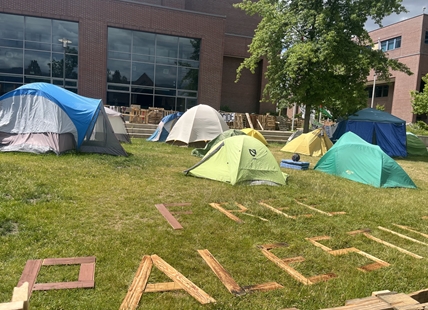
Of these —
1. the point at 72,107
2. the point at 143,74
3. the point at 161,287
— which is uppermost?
the point at 143,74

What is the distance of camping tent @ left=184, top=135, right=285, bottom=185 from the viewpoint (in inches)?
297

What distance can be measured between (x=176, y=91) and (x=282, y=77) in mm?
10332

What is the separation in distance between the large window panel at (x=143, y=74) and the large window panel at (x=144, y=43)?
0.92 m

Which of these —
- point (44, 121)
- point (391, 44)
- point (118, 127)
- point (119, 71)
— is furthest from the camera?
point (391, 44)

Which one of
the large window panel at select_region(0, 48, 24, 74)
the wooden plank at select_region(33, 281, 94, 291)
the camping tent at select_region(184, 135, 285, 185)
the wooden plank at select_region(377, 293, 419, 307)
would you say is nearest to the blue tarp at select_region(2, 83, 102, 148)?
the camping tent at select_region(184, 135, 285, 185)

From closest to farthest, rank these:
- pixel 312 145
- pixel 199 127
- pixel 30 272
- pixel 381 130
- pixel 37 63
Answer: pixel 30 272
pixel 199 127
pixel 312 145
pixel 381 130
pixel 37 63

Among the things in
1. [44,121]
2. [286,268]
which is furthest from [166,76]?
[286,268]

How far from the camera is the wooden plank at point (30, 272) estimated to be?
306 centimetres

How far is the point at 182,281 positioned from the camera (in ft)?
10.8

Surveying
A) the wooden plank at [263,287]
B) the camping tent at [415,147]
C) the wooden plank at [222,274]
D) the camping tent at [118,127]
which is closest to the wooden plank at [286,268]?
the wooden plank at [263,287]

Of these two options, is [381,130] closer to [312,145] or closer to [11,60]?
[312,145]

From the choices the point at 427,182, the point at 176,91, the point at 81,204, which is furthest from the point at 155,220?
the point at 176,91

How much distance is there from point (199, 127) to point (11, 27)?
16.6m

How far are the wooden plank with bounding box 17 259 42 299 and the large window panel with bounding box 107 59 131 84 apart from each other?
2227 centimetres
